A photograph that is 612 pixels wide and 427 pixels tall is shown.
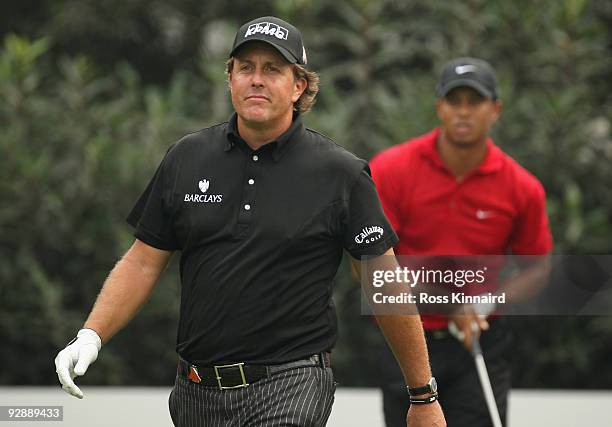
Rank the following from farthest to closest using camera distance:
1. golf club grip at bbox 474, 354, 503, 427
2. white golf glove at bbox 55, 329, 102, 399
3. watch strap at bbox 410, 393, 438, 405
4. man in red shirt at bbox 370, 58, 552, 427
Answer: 1. man in red shirt at bbox 370, 58, 552, 427
2. golf club grip at bbox 474, 354, 503, 427
3. watch strap at bbox 410, 393, 438, 405
4. white golf glove at bbox 55, 329, 102, 399

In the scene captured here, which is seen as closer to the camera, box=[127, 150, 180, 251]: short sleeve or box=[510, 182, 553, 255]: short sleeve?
box=[127, 150, 180, 251]: short sleeve

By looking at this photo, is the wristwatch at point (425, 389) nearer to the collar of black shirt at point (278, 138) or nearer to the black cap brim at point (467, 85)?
the collar of black shirt at point (278, 138)

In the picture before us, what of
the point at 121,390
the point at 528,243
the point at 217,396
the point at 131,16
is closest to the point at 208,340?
the point at 217,396

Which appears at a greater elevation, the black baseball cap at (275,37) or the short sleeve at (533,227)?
the black baseball cap at (275,37)

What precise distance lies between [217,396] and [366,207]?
763 millimetres

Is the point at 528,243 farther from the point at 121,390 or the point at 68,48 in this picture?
the point at 68,48

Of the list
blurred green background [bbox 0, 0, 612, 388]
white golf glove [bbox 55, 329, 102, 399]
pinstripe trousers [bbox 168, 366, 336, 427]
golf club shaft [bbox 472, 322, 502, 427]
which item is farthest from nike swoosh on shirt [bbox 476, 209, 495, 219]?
blurred green background [bbox 0, 0, 612, 388]

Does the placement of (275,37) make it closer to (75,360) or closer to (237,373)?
(237,373)

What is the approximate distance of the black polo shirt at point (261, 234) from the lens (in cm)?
376

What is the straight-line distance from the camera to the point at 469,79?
17.8ft

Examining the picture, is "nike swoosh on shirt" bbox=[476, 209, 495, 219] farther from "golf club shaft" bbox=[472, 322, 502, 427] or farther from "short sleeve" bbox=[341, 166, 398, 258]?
"short sleeve" bbox=[341, 166, 398, 258]

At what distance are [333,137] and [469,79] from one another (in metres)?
2.86

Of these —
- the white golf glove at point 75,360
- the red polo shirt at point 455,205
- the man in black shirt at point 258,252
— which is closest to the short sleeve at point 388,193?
the red polo shirt at point 455,205

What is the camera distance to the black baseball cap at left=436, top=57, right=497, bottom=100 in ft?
17.8
